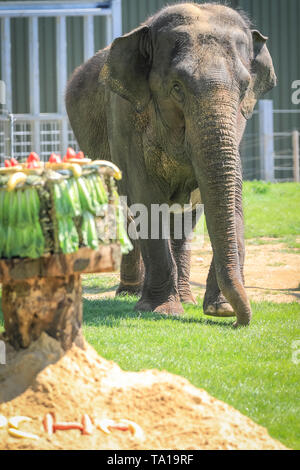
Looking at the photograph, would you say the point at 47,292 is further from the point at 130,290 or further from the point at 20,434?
the point at 130,290

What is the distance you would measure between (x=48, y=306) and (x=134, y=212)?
166 inches

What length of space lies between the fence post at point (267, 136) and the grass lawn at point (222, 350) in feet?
47.1

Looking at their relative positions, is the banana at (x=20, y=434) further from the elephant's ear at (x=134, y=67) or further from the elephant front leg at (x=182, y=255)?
the elephant front leg at (x=182, y=255)

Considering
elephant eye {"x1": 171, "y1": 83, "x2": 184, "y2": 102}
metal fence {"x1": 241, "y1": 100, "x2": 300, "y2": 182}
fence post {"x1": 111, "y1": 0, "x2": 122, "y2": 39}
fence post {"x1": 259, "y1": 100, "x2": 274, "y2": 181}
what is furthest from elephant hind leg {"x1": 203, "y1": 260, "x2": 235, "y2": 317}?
fence post {"x1": 259, "y1": 100, "x2": 274, "y2": 181}

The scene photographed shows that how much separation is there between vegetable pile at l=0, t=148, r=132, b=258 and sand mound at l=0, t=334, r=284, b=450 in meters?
0.59

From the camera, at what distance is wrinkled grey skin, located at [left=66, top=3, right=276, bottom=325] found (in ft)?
25.9

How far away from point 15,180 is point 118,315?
4203mm

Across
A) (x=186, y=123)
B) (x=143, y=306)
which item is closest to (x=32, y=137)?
(x=143, y=306)

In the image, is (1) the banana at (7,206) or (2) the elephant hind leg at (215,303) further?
(2) the elephant hind leg at (215,303)

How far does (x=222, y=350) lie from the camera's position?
23.7 ft

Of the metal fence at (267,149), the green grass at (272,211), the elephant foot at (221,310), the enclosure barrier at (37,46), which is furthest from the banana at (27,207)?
the metal fence at (267,149)

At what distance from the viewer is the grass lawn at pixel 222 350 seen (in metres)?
5.89

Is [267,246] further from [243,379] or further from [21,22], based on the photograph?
[21,22]
